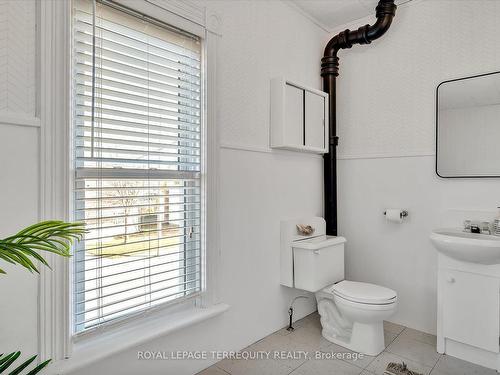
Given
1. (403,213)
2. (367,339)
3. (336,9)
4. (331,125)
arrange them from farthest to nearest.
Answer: (331,125)
(336,9)
(403,213)
(367,339)

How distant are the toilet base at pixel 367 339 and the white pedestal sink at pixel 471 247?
2.21 feet

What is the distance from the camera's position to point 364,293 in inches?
89.7

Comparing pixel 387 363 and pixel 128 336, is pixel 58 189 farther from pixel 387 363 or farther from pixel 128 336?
pixel 387 363

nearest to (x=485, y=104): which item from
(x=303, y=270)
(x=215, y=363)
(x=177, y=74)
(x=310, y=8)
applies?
(x=310, y=8)

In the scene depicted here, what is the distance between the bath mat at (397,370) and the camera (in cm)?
201

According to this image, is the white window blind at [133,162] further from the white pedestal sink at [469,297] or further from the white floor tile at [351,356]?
the white pedestal sink at [469,297]

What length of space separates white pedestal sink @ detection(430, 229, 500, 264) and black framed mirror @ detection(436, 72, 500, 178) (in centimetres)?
50

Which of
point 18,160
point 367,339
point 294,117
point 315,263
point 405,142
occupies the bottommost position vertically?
point 367,339

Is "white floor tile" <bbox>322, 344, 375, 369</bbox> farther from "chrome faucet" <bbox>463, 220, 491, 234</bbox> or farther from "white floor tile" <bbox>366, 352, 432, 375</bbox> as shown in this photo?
"chrome faucet" <bbox>463, 220, 491, 234</bbox>

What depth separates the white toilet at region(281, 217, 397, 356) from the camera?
2217 millimetres

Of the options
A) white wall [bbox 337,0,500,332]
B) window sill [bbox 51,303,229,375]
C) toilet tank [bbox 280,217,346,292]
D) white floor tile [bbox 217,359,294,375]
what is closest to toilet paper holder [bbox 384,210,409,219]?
white wall [bbox 337,0,500,332]

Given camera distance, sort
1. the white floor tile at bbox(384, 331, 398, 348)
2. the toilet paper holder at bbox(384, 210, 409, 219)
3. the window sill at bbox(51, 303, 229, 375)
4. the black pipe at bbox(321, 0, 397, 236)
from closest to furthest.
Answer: the window sill at bbox(51, 303, 229, 375) < the white floor tile at bbox(384, 331, 398, 348) < the toilet paper holder at bbox(384, 210, 409, 219) < the black pipe at bbox(321, 0, 397, 236)

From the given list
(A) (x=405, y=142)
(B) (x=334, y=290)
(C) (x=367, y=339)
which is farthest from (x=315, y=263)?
(A) (x=405, y=142)

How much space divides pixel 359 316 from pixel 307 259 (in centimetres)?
52
